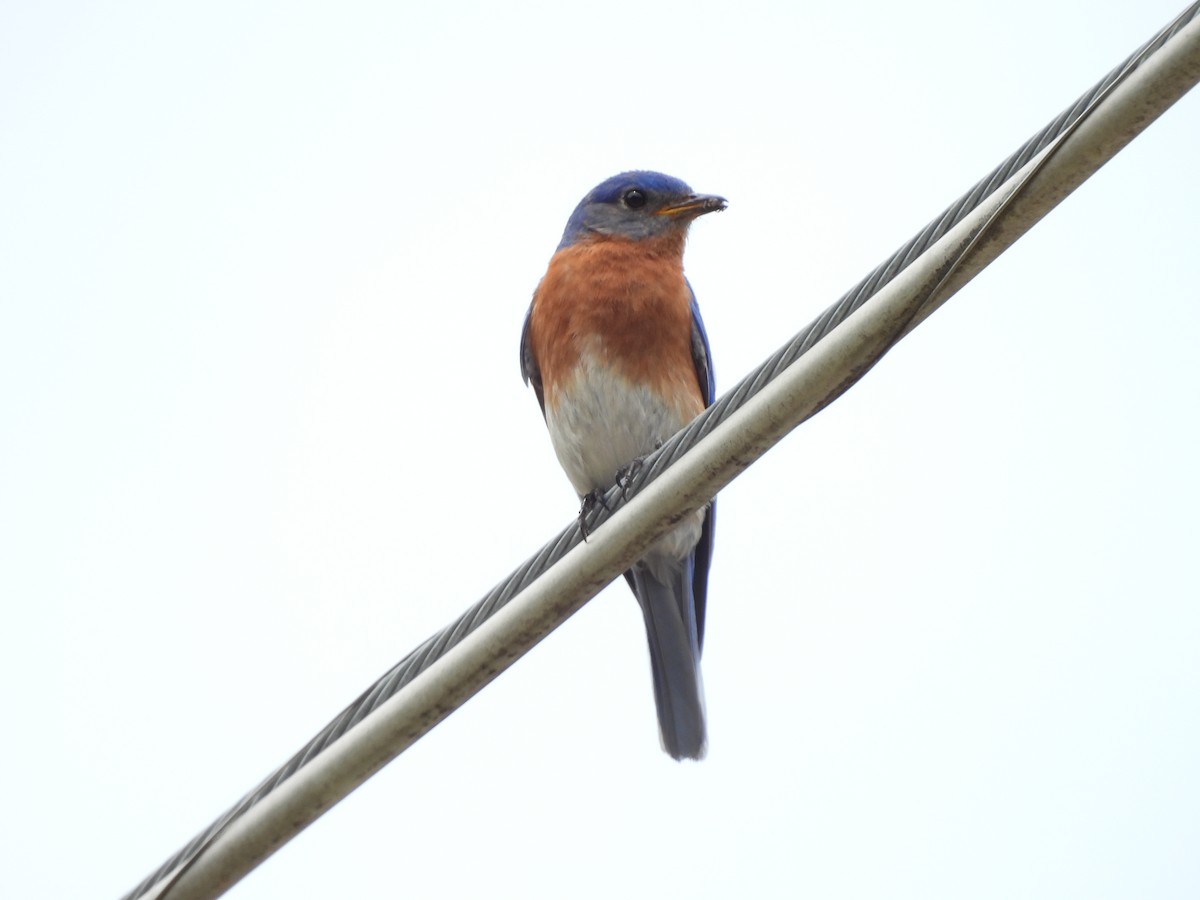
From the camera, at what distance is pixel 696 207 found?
7.02m

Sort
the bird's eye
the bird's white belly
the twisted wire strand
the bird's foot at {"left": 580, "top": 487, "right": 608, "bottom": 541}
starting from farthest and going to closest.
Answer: the bird's eye < the bird's white belly < the bird's foot at {"left": 580, "top": 487, "right": 608, "bottom": 541} < the twisted wire strand

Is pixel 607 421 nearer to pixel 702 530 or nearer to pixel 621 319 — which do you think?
pixel 621 319

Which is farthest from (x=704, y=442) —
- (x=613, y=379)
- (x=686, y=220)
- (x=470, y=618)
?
(x=686, y=220)

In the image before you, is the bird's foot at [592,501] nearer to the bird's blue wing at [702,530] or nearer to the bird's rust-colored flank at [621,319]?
the bird's rust-colored flank at [621,319]

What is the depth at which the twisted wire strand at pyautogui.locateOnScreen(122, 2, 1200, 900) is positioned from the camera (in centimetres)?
332

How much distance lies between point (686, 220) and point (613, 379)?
3.88ft

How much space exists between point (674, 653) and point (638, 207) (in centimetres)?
217

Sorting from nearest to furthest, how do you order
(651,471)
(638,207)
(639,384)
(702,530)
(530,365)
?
(651,471) → (639,384) → (702,530) → (530,365) → (638,207)

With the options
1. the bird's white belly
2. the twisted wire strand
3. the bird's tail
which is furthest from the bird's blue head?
the twisted wire strand

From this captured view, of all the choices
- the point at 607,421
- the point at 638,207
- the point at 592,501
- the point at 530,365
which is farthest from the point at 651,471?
the point at 638,207

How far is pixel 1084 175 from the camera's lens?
3.20 m

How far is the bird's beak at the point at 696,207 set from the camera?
23.0ft

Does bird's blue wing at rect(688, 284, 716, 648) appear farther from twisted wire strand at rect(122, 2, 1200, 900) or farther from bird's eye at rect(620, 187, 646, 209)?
twisted wire strand at rect(122, 2, 1200, 900)

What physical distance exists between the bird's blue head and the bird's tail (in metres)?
1.59
